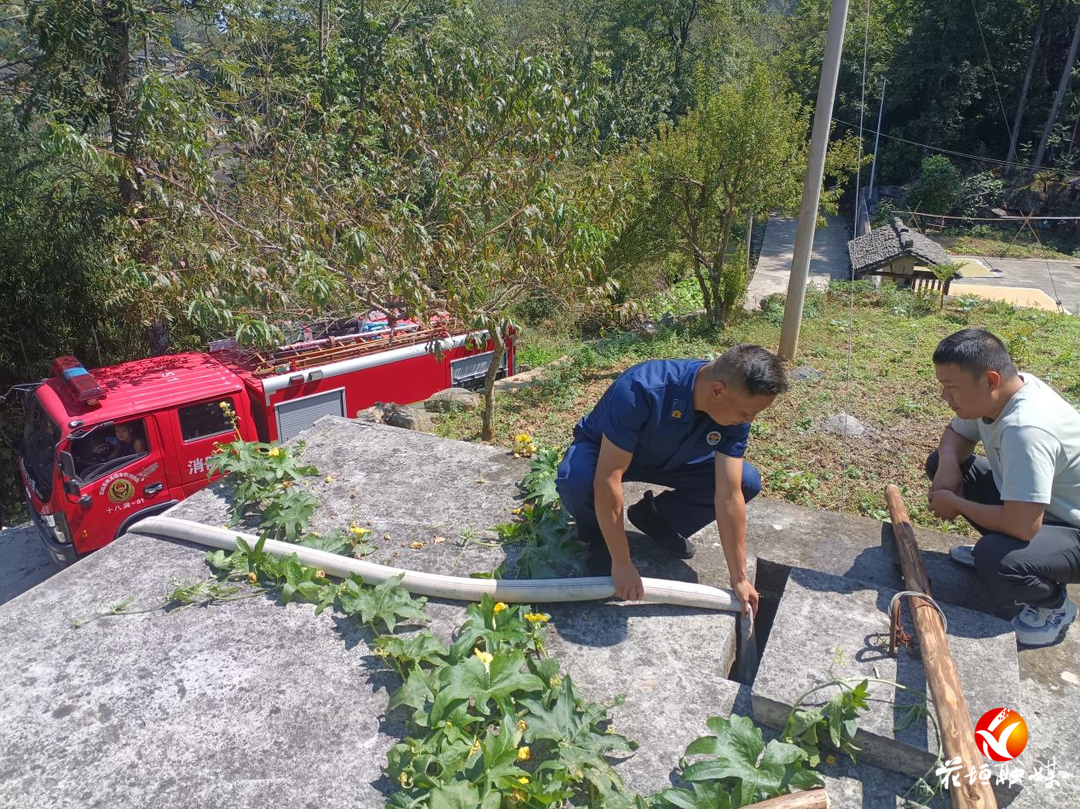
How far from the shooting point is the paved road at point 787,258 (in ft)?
61.3

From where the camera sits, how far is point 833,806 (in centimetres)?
218

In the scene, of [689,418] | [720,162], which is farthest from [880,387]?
[689,418]

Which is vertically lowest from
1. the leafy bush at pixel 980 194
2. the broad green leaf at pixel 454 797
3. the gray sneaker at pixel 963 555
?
the leafy bush at pixel 980 194

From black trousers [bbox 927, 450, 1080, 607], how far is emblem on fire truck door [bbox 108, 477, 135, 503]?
601 cm

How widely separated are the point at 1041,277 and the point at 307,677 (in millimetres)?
21946

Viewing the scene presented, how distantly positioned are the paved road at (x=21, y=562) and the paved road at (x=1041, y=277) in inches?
699

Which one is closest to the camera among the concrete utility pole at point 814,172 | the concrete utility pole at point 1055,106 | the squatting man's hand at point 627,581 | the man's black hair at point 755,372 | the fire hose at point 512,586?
the man's black hair at point 755,372

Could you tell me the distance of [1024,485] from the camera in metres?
2.74

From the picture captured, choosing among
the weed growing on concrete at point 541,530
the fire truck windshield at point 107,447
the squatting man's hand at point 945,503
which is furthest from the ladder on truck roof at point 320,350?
the squatting man's hand at point 945,503

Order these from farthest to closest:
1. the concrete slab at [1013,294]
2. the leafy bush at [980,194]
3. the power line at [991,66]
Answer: the power line at [991,66], the leafy bush at [980,194], the concrete slab at [1013,294]

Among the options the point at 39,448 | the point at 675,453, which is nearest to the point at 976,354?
the point at 675,453

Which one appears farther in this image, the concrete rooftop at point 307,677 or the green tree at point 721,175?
the green tree at point 721,175

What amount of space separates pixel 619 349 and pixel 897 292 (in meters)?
6.14

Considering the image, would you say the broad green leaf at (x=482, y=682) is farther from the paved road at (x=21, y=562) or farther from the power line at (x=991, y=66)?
the power line at (x=991, y=66)
